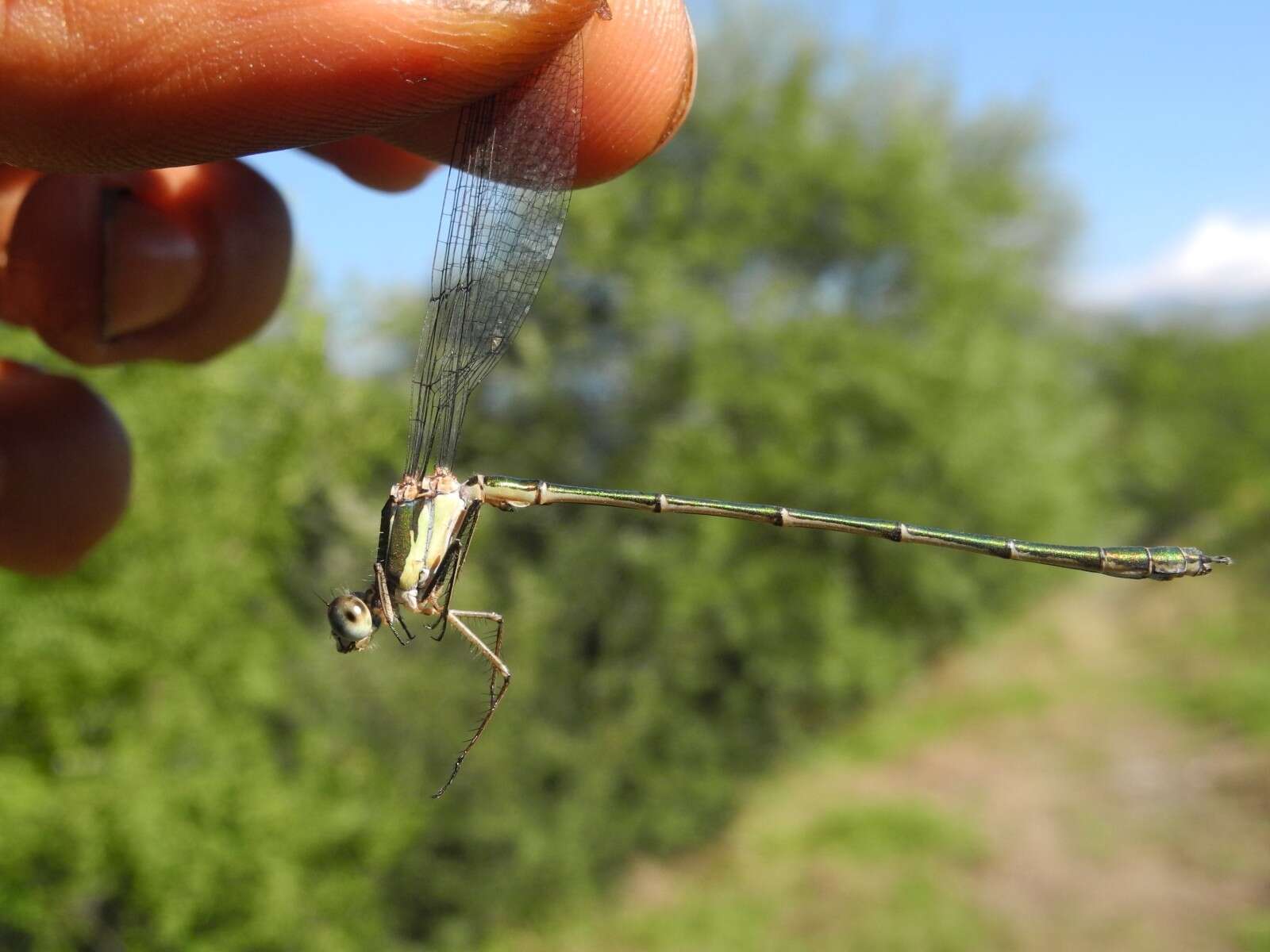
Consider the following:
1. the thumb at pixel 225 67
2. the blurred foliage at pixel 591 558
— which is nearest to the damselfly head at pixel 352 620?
the thumb at pixel 225 67

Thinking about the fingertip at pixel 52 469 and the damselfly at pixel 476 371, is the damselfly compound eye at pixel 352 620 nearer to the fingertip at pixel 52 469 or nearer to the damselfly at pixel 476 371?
the damselfly at pixel 476 371

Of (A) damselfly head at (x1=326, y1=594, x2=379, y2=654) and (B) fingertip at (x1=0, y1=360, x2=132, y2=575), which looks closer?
(A) damselfly head at (x1=326, y1=594, x2=379, y2=654)

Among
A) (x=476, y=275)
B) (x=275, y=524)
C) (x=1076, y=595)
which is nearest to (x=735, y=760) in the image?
(x=275, y=524)

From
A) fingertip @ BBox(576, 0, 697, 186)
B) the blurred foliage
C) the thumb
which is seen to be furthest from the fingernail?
the blurred foliage

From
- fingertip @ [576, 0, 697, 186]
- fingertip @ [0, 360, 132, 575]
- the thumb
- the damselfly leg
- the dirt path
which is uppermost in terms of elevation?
fingertip @ [576, 0, 697, 186]

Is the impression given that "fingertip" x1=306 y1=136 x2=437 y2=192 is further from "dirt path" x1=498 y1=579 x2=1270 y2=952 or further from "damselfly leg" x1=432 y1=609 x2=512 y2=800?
"dirt path" x1=498 y1=579 x2=1270 y2=952

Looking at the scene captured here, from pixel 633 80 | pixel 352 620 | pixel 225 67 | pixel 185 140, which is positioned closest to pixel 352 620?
pixel 352 620
